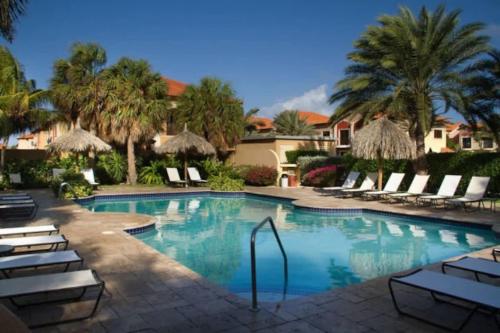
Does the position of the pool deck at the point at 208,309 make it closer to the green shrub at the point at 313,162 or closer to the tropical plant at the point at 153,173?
the green shrub at the point at 313,162

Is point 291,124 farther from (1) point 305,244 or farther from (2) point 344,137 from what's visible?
(1) point 305,244

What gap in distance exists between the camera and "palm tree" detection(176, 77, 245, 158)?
22281mm

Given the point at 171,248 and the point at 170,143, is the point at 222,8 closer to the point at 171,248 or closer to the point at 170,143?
the point at 170,143

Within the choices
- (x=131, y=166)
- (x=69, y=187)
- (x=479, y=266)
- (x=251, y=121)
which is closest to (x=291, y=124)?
(x=251, y=121)

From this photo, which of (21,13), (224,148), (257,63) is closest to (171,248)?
(21,13)

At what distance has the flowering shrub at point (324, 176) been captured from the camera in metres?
19.8

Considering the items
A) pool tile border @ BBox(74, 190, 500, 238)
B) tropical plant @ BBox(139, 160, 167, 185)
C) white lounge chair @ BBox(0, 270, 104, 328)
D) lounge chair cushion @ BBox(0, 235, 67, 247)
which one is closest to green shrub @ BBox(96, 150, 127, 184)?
tropical plant @ BBox(139, 160, 167, 185)

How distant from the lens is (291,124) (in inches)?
1746

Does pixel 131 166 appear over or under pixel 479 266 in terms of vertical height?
over

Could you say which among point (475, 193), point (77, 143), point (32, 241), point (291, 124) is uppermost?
point (291, 124)

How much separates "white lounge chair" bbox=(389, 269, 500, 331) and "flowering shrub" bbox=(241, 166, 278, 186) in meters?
16.6

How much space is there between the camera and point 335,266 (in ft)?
25.4

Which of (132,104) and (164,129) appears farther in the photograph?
(164,129)

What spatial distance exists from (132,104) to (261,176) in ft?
23.6
